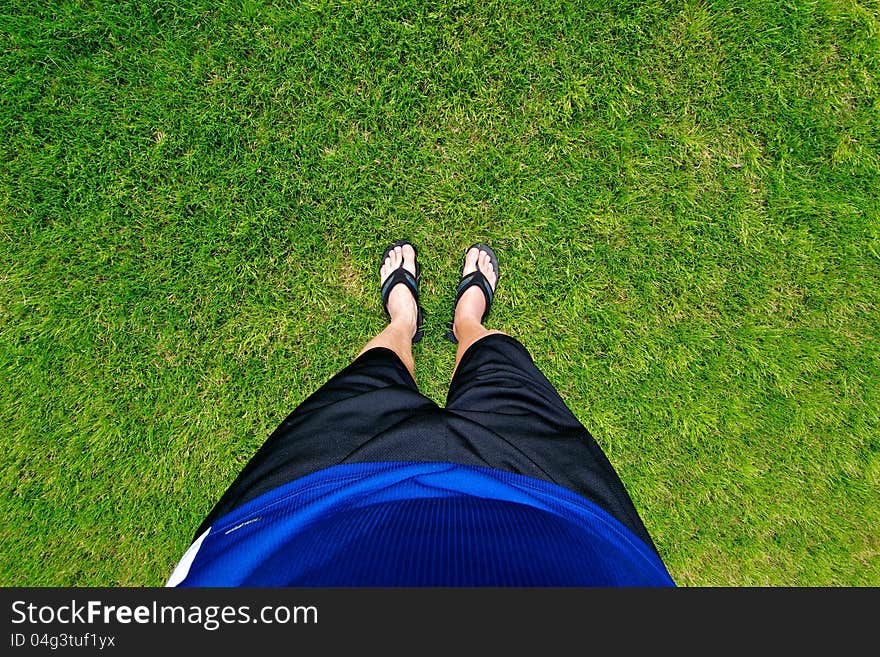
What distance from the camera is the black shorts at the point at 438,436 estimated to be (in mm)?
1210

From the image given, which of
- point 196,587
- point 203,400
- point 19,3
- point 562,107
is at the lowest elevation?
point 203,400

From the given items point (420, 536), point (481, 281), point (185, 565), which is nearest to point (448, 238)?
point (481, 281)

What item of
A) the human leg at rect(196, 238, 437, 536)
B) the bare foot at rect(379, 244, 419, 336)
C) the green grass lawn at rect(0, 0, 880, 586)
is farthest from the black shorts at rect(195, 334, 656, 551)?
the green grass lawn at rect(0, 0, 880, 586)

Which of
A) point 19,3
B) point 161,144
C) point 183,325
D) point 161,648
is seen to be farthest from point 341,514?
point 19,3

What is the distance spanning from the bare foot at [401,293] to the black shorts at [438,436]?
19.2 inches

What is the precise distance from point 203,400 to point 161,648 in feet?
4.38

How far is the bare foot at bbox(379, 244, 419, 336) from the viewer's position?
2.11 meters

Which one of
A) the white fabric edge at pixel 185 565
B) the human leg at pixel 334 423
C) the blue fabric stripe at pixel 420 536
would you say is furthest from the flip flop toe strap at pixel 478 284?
the white fabric edge at pixel 185 565

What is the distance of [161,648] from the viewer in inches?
38.1

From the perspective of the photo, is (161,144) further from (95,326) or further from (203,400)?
(203,400)

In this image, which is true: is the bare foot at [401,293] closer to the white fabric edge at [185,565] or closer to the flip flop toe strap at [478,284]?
the flip flop toe strap at [478,284]

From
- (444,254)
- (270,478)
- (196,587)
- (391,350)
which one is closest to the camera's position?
(196,587)

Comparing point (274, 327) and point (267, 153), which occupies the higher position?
point (267, 153)

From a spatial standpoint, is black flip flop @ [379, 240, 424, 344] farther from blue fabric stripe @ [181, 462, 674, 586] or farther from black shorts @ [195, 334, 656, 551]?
blue fabric stripe @ [181, 462, 674, 586]
